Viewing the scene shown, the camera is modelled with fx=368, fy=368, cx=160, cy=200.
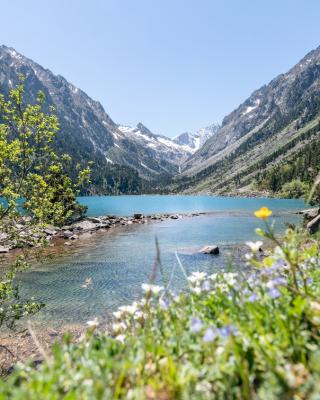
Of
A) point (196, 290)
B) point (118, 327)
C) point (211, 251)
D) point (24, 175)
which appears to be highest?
point (24, 175)

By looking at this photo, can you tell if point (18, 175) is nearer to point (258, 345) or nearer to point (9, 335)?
point (9, 335)

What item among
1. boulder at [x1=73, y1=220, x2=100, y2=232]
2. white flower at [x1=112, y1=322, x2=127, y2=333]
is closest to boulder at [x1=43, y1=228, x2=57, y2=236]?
boulder at [x1=73, y1=220, x2=100, y2=232]

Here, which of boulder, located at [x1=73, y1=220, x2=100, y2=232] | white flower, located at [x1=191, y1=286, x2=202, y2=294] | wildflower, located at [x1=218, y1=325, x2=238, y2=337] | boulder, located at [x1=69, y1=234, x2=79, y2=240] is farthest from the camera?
boulder, located at [x1=73, y1=220, x2=100, y2=232]

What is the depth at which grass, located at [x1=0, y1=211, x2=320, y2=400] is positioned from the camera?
2584 millimetres

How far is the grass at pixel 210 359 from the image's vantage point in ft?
8.48

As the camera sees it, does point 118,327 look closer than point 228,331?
No

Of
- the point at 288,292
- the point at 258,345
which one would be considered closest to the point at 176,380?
the point at 258,345

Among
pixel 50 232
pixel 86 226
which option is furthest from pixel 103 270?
pixel 86 226

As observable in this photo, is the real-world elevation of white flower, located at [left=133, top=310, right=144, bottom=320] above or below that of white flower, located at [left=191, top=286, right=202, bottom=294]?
below

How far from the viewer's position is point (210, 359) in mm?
3037

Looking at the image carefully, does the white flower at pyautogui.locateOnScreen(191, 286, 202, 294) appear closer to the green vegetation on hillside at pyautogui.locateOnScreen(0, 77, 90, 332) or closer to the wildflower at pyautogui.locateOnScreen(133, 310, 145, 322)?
the wildflower at pyautogui.locateOnScreen(133, 310, 145, 322)

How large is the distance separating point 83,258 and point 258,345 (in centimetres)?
3781

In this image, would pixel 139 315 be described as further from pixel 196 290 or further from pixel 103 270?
pixel 103 270

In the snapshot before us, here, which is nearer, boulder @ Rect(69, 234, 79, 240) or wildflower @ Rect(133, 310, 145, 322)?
wildflower @ Rect(133, 310, 145, 322)
